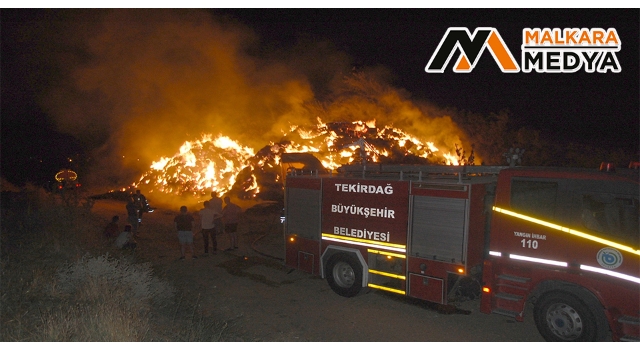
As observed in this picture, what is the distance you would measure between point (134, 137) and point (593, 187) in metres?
27.6

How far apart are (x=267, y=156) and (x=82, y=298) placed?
1856cm

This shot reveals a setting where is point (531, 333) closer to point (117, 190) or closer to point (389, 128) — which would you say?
point (389, 128)

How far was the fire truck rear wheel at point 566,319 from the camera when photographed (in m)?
5.72

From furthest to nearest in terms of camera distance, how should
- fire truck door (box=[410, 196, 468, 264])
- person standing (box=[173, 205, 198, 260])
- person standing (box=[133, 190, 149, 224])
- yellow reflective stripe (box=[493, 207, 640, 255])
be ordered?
person standing (box=[133, 190, 149, 224]) < person standing (box=[173, 205, 198, 260]) < fire truck door (box=[410, 196, 468, 264]) < yellow reflective stripe (box=[493, 207, 640, 255])

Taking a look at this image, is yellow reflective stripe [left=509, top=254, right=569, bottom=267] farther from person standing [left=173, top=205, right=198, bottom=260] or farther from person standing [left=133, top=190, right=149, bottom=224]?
person standing [left=133, top=190, right=149, bottom=224]

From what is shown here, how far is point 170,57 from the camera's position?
3034cm

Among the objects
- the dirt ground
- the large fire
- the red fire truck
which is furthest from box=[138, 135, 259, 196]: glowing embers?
the red fire truck

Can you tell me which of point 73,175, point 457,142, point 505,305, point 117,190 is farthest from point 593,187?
point 117,190

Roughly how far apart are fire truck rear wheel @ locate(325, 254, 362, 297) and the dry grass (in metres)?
2.46

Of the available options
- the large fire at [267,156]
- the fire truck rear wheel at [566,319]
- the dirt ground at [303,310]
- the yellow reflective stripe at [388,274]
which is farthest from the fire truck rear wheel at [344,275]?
the large fire at [267,156]

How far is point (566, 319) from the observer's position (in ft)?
19.6

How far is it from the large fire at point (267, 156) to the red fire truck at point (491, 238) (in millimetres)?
14656

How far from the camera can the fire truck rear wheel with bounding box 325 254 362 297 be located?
324 inches

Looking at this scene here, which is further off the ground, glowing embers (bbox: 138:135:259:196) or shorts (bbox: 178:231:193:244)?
glowing embers (bbox: 138:135:259:196)
